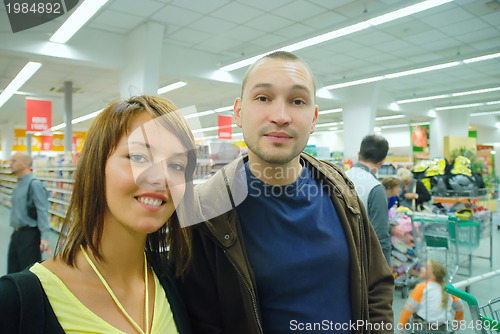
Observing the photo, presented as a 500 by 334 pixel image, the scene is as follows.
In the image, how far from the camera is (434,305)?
8.93ft

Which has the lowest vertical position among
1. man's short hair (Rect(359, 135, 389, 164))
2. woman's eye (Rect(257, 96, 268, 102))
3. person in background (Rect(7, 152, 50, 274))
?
person in background (Rect(7, 152, 50, 274))

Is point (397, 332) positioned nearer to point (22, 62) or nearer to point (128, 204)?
point (128, 204)

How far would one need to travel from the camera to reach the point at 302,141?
1.16 metres

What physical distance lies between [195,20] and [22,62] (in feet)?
15.6

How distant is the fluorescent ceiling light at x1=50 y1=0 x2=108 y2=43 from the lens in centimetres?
472

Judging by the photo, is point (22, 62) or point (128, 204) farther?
point (22, 62)

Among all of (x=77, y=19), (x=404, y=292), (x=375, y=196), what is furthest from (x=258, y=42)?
(x=404, y=292)

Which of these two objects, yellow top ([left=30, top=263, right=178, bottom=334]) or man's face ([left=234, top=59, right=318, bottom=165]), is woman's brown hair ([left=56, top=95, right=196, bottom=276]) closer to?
yellow top ([left=30, top=263, right=178, bottom=334])

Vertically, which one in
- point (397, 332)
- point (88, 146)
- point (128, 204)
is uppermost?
point (88, 146)

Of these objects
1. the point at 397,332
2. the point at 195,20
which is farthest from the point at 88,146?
the point at 195,20

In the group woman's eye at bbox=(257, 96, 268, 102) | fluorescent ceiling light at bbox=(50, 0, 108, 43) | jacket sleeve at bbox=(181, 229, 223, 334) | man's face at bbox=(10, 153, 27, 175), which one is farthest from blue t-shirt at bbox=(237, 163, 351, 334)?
fluorescent ceiling light at bbox=(50, 0, 108, 43)

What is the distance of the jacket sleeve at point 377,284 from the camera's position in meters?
1.29

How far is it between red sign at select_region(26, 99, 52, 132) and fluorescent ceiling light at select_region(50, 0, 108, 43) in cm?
403

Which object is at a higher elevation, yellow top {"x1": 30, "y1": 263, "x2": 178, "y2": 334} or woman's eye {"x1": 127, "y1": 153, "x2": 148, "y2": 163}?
woman's eye {"x1": 127, "y1": 153, "x2": 148, "y2": 163}
